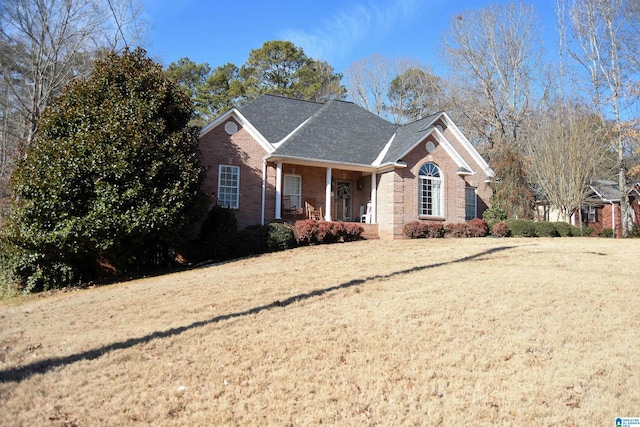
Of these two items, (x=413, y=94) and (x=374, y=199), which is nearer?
(x=374, y=199)

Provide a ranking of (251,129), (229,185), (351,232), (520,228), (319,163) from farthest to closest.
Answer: (520,228) → (319,163) → (251,129) → (229,185) → (351,232)

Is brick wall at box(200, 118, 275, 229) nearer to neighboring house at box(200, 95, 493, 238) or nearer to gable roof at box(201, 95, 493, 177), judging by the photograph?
neighboring house at box(200, 95, 493, 238)

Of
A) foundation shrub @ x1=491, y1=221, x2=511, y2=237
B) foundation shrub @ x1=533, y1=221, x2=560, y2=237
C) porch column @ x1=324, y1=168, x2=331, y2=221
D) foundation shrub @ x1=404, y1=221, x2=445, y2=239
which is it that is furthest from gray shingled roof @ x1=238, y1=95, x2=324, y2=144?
foundation shrub @ x1=533, y1=221, x2=560, y2=237

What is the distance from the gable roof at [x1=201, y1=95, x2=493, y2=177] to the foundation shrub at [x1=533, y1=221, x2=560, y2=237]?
4.01 metres

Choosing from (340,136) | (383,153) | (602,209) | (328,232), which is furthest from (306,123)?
(602,209)

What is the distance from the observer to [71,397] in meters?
4.46

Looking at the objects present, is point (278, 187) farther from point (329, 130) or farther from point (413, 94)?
point (413, 94)

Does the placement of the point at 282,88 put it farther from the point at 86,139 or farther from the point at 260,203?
the point at 86,139

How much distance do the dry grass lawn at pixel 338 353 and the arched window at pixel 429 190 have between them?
9.98 m

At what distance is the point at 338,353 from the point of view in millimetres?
5508

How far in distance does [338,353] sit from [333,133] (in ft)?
55.2

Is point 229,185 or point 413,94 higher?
point 413,94

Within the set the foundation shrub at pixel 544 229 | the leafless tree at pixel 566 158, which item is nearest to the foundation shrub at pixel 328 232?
the foundation shrub at pixel 544 229

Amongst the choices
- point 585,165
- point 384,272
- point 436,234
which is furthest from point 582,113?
point 384,272
